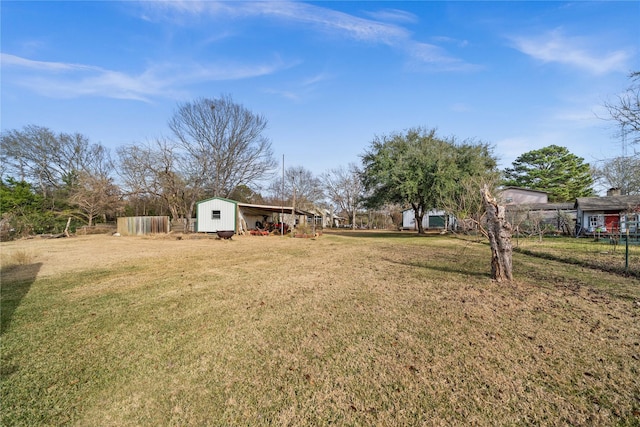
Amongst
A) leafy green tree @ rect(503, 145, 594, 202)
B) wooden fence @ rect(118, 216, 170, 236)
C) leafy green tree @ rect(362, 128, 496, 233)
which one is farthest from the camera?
leafy green tree @ rect(503, 145, 594, 202)

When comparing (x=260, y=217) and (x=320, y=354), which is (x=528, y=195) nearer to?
(x=260, y=217)

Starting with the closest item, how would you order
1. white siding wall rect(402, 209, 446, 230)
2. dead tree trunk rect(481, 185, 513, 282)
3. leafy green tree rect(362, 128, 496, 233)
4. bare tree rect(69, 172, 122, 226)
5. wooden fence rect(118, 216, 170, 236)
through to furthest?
dead tree trunk rect(481, 185, 513, 282) < leafy green tree rect(362, 128, 496, 233) < wooden fence rect(118, 216, 170, 236) < bare tree rect(69, 172, 122, 226) < white siding wall rect(402, 209, 446, 230)

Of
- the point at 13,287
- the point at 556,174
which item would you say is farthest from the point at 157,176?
the point at 556,174

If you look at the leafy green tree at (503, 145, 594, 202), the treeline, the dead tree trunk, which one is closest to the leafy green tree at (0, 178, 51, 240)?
the treeline

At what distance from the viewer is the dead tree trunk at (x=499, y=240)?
5922 mm

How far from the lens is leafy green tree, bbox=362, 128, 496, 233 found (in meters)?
20.0

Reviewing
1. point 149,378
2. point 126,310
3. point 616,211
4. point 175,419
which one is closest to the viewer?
point 175,419

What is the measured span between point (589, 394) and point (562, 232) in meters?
27.0

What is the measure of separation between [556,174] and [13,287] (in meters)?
47.5

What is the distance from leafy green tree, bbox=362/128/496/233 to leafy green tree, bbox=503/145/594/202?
15.4 metres

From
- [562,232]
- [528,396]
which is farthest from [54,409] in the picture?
[562,232]

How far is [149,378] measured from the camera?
255 centimetres

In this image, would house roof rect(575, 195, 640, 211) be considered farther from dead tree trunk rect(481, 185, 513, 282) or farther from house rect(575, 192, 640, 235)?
dead tree trunk rect(481, 185, 513, 282)

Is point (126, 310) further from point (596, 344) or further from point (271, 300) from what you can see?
point (596, 344)
